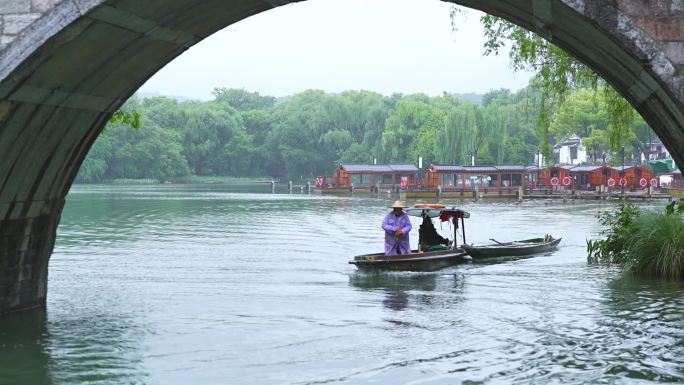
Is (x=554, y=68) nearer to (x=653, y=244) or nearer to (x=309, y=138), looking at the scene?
(x=653, y=244)

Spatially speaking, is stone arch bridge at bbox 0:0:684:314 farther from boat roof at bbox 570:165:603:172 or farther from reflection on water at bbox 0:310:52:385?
boat roof at bbox 570:165:603:172

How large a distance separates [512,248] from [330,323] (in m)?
12.4

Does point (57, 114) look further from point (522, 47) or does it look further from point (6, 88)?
point (522, 47)

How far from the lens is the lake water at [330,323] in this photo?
11484 millimetres

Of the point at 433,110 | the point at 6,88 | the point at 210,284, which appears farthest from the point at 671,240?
the point at 433,110

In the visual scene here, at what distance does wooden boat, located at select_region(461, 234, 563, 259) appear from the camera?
25406 millimetres

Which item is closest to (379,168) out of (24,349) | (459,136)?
(459,136)

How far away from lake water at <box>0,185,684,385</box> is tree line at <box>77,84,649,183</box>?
62.3 m

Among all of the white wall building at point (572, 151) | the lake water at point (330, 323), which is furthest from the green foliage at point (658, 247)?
the white wall building at point (572, 151)

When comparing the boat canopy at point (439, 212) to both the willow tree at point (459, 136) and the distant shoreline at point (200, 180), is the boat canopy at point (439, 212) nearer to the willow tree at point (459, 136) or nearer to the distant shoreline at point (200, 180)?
the willow tree at point (459, 136)

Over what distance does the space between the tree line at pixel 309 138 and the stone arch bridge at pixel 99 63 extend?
259ft

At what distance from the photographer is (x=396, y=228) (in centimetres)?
2131

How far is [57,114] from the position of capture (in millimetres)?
10852

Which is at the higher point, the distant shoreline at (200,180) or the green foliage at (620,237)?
the distant shoreline at (200,180)
